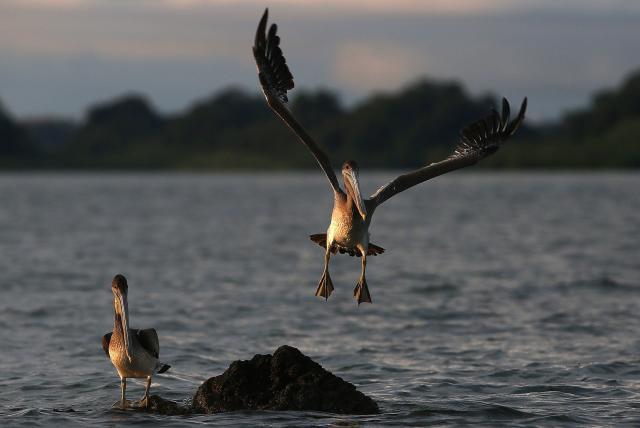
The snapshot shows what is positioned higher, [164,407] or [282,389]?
[282,389]

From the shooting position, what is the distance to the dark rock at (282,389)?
13.0 meters

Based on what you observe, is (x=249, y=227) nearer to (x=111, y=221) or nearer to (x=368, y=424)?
(x=111, y=221)

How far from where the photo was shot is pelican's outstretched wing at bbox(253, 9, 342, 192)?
13.2 meters

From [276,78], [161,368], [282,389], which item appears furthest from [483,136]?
[161,368]

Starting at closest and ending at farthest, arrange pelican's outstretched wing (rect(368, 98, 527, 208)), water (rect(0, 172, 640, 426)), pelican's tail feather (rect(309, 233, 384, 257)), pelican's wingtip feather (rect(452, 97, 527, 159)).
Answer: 1. water (rect(0, 172, 640, 426))
2. pelican's tail feather (rect(309, 233, 384, 257))
3. pelican's outstretched wing (rect(368, 98, 527, 208))
4. pelican's wingtip feather (rect(452, 97, 527, 159))

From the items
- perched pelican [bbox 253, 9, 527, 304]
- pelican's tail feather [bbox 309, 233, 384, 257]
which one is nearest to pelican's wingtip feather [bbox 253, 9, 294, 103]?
perched pelican [bbox 253, 9, 527, 304]

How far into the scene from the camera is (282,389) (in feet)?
42.9

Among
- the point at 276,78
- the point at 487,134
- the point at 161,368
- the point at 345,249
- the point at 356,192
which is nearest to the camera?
the point at 356,192

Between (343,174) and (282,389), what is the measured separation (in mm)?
2616

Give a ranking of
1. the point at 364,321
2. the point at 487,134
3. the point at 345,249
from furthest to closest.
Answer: the point at 364,321 < the point at 487,134 < the point at 345,249

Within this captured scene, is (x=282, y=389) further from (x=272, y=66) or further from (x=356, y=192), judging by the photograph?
(x=272, y=66)

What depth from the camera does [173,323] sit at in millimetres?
21078

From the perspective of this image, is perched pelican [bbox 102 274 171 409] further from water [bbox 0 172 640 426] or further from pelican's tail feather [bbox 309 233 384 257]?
pelican's tail feather [bbox 309 233 384 257]

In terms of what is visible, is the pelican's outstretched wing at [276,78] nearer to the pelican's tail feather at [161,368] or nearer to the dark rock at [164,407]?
the pelican's tail feather at [161,368]
